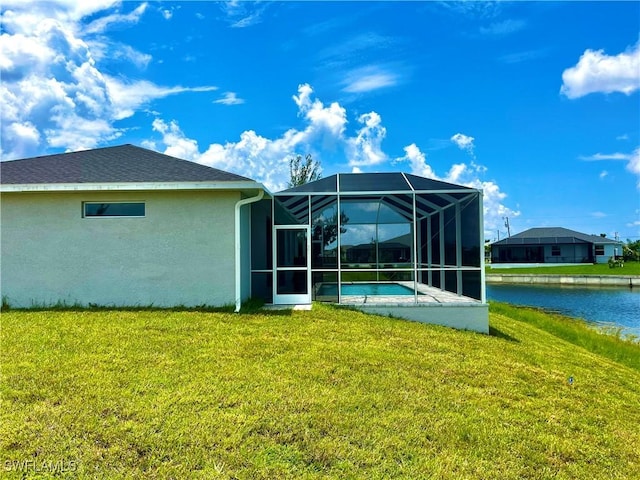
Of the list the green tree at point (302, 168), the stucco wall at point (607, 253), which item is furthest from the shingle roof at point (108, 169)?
the stucco wall at point (607, 253)

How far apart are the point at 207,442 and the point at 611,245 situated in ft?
199

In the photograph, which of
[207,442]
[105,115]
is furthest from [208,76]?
[207,442]

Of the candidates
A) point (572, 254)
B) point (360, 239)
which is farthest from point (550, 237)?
point (360, 239)

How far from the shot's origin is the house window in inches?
360

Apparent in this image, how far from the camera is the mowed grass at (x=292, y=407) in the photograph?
336 cm

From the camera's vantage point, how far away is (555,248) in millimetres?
49906

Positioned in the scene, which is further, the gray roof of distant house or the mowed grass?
the gray roof of distant house

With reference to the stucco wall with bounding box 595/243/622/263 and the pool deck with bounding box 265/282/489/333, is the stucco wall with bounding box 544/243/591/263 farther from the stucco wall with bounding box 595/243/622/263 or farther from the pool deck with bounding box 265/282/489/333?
the pool deck with bounding box 265/282/489/333

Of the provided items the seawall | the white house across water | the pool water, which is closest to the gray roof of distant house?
the seawall

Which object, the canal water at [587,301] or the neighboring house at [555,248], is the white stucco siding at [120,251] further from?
the neighboring house at [555,248]

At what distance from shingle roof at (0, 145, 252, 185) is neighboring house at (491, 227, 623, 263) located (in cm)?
5019

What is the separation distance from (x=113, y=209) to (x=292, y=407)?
7.05 m

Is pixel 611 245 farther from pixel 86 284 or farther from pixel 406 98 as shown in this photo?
pixel 86 284

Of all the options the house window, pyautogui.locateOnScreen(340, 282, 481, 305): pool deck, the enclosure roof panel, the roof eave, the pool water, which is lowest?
pyautogui.locateOnScreen(340, 282, 481, 305): pool deck
